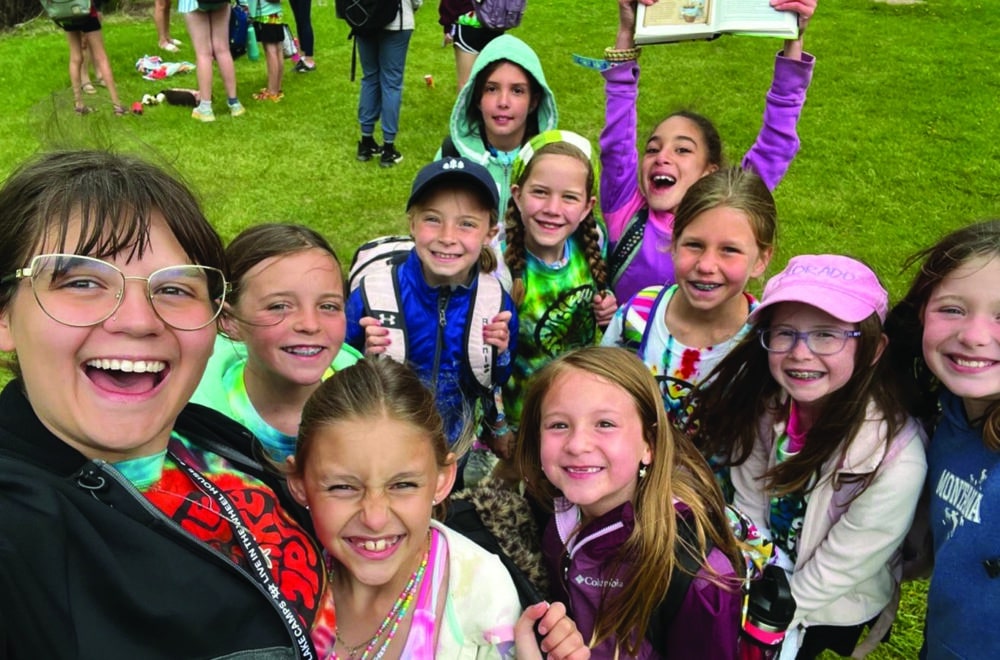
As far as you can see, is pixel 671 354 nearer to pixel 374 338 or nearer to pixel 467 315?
pixel 467 315

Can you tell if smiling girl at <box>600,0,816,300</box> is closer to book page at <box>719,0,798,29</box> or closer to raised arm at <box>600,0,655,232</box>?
raised arm at <box>600,0,655,232</box>

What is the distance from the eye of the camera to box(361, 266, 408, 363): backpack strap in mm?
2705

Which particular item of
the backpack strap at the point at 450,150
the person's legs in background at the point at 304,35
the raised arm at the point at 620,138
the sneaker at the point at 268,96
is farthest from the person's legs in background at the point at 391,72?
the person's legs in background at the point at 304,35

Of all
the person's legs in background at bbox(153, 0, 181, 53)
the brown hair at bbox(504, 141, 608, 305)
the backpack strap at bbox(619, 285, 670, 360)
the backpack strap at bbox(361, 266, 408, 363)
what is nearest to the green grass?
the person's legs in background at bbox(153, 0, 181, 53)

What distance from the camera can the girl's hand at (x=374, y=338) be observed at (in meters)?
2.58

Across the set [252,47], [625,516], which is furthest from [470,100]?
[252,47]

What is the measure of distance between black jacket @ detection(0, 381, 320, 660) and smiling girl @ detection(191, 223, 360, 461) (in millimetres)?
834

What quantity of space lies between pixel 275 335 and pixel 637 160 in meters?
2.07

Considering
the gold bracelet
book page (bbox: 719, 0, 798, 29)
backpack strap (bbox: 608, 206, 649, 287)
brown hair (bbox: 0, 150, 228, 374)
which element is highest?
book page (bbox: 719, 0, 798, 29)

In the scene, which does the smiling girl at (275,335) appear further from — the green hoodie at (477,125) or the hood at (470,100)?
the hood at (470,100)

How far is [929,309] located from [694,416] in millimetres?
808

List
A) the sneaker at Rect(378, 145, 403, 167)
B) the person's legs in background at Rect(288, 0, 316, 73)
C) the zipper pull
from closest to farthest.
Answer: the zipper pull, the sneaker at Rect(378, 145, 403, 167), the person's legs in background at Rect(288, 0, 316, 73)

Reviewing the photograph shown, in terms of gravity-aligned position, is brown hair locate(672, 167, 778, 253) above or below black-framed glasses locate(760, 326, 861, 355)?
above

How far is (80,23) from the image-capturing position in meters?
7.46
